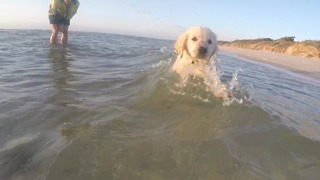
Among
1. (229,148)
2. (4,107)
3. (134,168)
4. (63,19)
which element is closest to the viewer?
(134,168)

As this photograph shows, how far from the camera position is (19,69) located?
7.32 metres

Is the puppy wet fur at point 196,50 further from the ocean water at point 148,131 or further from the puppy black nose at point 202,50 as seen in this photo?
the ocean water at point 148,131

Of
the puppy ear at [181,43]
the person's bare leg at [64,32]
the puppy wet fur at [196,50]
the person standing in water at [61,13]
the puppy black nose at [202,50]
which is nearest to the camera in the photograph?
the puppy black nose at [202,50]

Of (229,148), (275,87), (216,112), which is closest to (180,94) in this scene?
(216,112)

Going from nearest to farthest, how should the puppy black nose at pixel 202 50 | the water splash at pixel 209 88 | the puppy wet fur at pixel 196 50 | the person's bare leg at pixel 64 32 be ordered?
the water splash at pixel 209 88 < the puppy black nose at pixel 202 50 < the puppy wet fur at pixel 196 50 < the person's bare leg at pixel 64 32

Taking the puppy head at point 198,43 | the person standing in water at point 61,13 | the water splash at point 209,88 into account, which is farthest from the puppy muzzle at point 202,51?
the person standing in water at point 61,13

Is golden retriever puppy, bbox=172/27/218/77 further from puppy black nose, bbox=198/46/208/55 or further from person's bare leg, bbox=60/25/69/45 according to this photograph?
person's bare leg, bbox=60/25/69/45

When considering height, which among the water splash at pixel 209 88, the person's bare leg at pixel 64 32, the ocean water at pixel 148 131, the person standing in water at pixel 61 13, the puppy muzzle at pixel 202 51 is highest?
the person standing in water at pixel 61 13

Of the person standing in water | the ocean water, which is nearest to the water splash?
the ocean water

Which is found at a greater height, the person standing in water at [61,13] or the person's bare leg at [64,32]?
the person standing in water at [61,13]

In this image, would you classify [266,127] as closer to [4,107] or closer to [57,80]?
[4,107]

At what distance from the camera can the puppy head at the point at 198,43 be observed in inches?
243

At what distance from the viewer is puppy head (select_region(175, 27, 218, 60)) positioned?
6.18m

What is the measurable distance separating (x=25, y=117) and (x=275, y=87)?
5.77m
